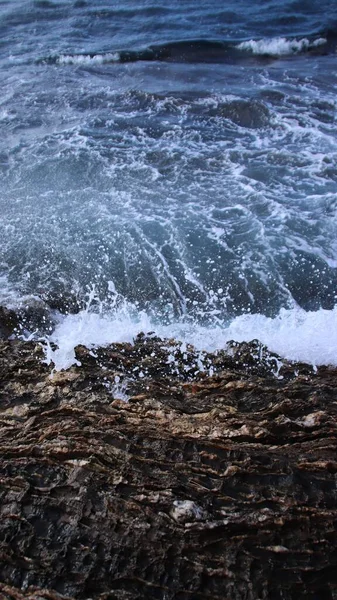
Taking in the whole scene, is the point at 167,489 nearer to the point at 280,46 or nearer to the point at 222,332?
the point at 222,332

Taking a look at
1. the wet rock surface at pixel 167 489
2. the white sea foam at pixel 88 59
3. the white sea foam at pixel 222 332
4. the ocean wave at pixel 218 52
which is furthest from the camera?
the white sea foam at pixel 88 59

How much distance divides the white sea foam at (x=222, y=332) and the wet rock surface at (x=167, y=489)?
73cm

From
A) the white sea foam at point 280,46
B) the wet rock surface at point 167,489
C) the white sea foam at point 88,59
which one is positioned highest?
the white sea foam at point 88,59

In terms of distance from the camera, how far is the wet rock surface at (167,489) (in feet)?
12.1

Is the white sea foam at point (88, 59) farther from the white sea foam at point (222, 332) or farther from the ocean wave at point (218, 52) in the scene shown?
the white sea foam at point (222, 332)

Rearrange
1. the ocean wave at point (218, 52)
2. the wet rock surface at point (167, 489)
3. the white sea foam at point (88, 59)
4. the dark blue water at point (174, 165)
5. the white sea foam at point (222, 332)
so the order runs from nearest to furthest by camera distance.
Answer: the wet rock surface at point (167, 489) → the white sea foam at point (222, 332) → the dark blue water at point (174, 165) → the ocean wave at point (218, 52) → the white sea foam at point (88, 59)

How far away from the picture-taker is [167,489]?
163 inches

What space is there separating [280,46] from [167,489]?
1401 cm

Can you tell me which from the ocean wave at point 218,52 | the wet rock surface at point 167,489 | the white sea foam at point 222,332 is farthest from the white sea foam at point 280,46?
the wet rock surface at point 167,489

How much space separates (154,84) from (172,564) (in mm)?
12098

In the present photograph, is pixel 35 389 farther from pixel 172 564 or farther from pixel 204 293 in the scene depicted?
pixel 204 293

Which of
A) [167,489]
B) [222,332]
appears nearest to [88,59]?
[222,332]

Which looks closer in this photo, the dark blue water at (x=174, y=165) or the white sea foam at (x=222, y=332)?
the white sea foam at (x=222, y=332)

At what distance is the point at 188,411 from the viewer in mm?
5090
